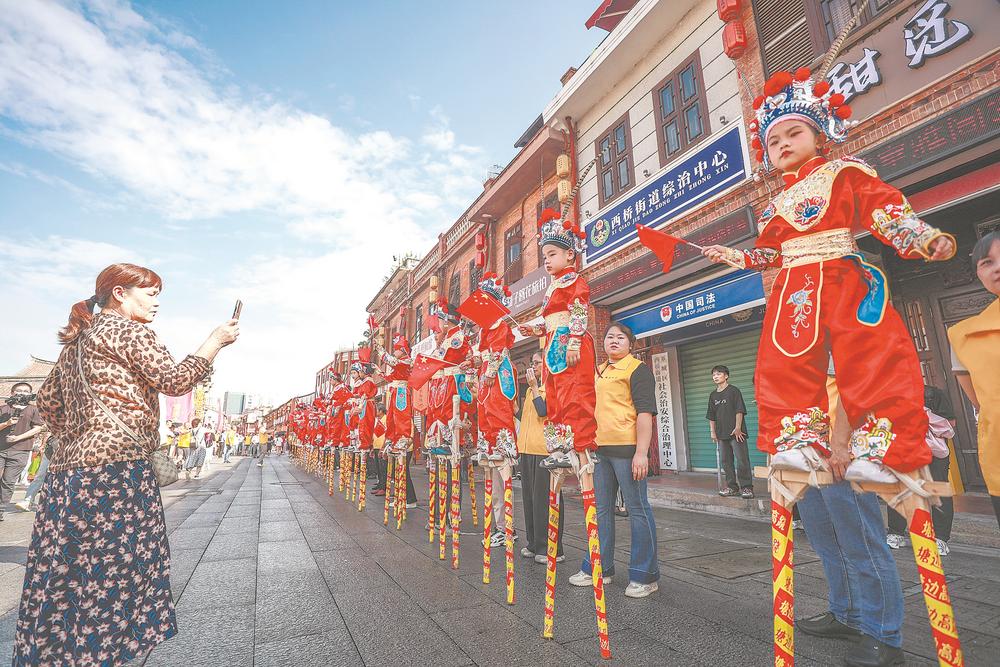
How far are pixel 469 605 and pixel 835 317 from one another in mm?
2822

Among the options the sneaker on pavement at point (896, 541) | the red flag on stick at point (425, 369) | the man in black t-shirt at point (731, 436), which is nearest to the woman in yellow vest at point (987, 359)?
the sneaker on pavement at point (896, 541)

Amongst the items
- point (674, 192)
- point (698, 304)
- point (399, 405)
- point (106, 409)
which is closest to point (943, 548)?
point (698, 304)

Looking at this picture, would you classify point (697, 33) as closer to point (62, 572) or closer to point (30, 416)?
point (62, 572)

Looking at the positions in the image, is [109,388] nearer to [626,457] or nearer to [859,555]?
[626,457]

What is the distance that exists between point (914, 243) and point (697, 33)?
8.97 metres

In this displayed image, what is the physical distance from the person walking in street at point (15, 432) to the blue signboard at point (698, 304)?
10.4 m

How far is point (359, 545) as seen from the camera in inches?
207

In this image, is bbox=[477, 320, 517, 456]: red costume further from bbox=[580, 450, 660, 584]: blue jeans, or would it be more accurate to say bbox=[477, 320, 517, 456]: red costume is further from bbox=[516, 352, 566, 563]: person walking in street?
bbox=[580, 450, 660, 584]: blue jeans

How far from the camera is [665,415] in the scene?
1027 centimetres

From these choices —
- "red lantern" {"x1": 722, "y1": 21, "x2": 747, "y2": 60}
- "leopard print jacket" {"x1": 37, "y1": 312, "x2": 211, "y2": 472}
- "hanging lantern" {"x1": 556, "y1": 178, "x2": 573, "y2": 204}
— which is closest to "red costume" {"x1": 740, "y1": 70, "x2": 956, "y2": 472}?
"leopard print jacket" {"x1": 37, "y1": 312, "x2": 211, "y2": 472}

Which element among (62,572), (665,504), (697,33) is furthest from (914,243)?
(697,33)

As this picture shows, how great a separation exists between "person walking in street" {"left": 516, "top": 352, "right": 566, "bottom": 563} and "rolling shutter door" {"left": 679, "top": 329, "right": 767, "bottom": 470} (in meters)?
6.14

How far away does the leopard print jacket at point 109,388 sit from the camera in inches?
80.4

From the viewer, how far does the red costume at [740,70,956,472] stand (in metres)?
1.74
